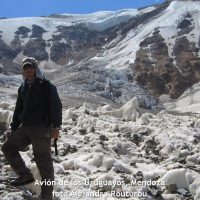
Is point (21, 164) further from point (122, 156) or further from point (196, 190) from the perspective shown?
point (122, 156)

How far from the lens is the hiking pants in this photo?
7.10 meters

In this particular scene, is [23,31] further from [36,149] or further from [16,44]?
[36,149]

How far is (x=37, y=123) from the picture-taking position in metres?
7.18

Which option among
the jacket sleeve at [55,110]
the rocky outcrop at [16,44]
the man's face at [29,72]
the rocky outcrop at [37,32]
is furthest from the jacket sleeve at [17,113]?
the rocky outcrop at [37,32]

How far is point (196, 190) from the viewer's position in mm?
8664

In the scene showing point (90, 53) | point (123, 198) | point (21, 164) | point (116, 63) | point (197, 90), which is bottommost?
point (123, 198)

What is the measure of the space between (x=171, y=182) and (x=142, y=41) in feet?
423

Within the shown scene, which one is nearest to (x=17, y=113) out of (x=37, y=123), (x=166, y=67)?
(x=37, y=123)

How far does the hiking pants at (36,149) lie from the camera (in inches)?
280

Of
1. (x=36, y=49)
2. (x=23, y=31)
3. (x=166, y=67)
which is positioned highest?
(x=23, y=31)

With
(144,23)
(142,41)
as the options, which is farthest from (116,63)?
(144,23)

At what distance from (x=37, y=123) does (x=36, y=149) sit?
1.20 feet

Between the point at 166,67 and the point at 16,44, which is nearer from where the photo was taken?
the point at 166,67

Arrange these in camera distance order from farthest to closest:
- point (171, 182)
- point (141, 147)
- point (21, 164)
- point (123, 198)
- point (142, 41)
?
1. point (142, 41)
2. point (141, 147)
3. point (171, 182)
4. point (123, 198)
5. point (21, 164)
